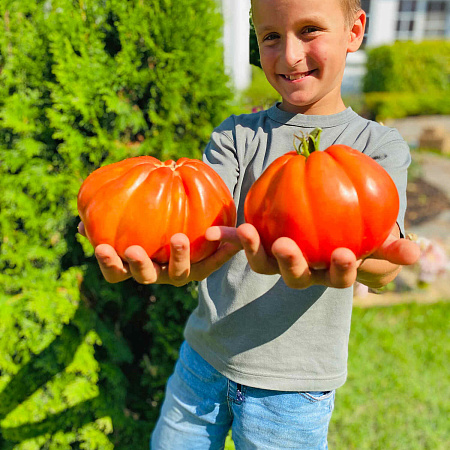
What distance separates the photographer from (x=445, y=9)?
17.8 m

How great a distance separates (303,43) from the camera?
4.46 ft

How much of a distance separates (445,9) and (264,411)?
65.0ft

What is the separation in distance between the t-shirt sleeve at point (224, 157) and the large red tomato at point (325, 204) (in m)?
0.41

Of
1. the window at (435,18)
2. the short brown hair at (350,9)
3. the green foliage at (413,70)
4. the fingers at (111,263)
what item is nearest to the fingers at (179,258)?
the fingers at (111,263)

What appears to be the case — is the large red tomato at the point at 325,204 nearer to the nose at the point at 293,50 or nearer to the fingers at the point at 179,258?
the fingers at the point at 179,258

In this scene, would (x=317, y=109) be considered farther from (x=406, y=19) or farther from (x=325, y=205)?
(x=406, y=19)

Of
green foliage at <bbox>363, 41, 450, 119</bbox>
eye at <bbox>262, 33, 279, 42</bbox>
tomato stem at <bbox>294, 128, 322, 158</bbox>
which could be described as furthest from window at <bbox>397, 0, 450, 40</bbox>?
tomato stem at <bbox>294, 128, 322, 158</bbox>

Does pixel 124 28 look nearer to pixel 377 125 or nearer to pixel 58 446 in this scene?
pixel 377 125

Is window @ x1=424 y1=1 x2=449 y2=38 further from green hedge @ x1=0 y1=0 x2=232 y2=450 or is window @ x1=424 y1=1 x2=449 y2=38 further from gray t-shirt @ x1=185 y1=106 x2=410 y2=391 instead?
gray t-shirt @ x1=185 y1=106 x2=410 y2=391

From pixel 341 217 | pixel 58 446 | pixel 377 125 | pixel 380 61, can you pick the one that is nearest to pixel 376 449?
pixel 58 446

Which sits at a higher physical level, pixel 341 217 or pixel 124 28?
pixel 124 28

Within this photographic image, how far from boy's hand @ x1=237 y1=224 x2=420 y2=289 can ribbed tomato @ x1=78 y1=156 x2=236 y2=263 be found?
6.3 inches

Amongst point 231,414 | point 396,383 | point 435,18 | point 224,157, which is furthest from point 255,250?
point 435,18

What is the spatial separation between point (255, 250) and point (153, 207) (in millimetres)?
270
